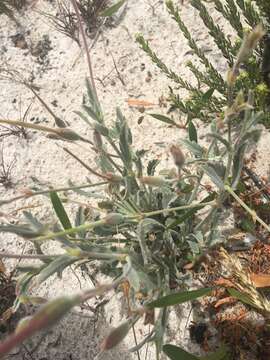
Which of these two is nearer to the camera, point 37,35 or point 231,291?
point 231,291

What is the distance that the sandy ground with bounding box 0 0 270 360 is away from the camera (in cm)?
232

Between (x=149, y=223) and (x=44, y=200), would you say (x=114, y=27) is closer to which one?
(x=44, y=200)

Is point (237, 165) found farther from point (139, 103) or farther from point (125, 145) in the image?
point (139, 103)

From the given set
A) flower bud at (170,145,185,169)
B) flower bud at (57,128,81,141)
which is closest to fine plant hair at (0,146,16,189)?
flower bud at (57,128,81,141)

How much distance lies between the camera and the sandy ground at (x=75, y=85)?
232cm

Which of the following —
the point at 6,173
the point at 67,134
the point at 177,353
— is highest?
the point at 67,134

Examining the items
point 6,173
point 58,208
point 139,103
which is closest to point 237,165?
point 58,208

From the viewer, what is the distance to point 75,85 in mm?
2631

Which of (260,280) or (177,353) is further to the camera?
(260,280)

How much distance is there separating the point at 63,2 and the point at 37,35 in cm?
26

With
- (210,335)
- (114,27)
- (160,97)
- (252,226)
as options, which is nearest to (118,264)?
(210,335)

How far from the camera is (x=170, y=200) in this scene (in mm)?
1672

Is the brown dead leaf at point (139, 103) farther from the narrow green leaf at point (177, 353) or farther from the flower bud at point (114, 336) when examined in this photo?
the flower bud at point (114, 336)

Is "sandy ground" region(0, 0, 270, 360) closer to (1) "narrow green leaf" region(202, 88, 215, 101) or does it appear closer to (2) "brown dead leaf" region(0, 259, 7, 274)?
(2) "brown dead leaf" region(0, 259, 7, 274)
